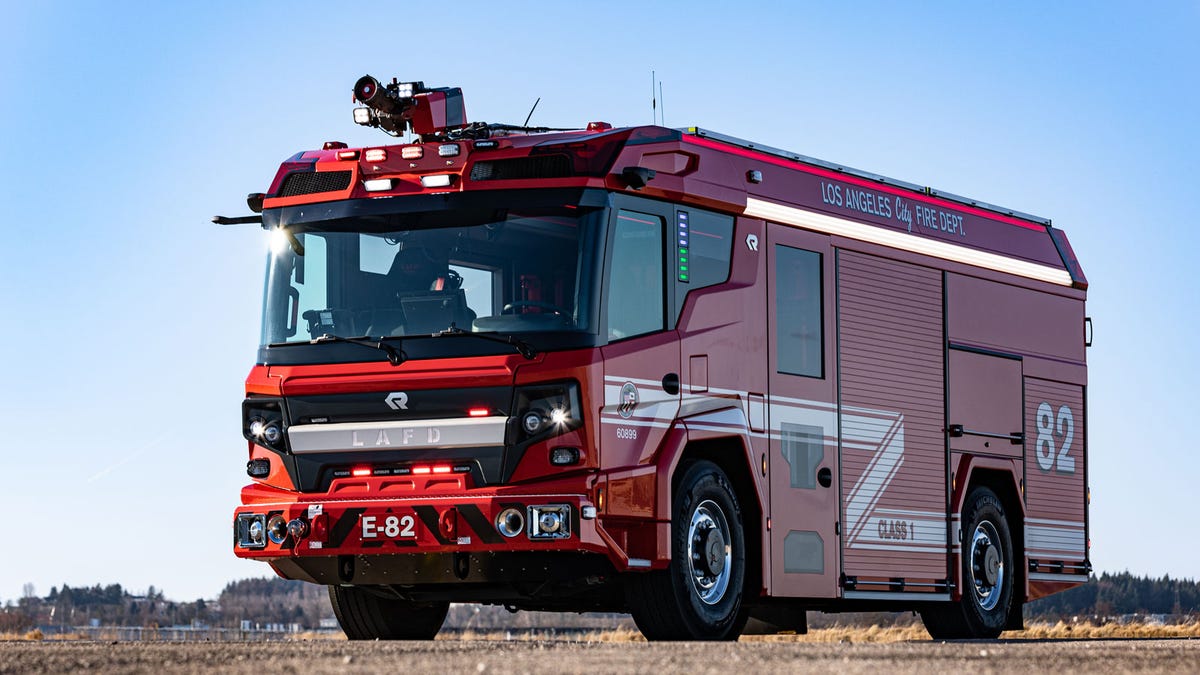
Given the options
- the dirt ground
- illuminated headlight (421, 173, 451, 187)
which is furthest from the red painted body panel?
illuminated headlight (421, 173, 451, 187)

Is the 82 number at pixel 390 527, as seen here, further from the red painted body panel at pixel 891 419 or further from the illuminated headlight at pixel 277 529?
the red painted body panel at pixel 891 419

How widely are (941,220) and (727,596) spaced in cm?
527

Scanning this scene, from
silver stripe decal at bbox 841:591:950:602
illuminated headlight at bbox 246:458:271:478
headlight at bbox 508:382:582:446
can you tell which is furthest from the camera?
silver stripe decal at bbox 841:591:950:602

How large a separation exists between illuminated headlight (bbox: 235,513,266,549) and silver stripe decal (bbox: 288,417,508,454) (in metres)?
0.57

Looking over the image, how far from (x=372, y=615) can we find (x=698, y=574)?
9.57 ft

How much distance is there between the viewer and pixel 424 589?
1430 centimetres

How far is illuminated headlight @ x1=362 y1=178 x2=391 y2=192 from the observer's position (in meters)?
14.0

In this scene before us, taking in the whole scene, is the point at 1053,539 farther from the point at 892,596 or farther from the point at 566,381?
the point at 566,381

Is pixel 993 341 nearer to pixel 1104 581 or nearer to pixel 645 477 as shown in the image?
pixel 645 477

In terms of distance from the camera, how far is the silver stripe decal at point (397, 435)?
13.1 metres

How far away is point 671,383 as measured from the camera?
1372cm

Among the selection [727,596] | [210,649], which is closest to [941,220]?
[727,596]

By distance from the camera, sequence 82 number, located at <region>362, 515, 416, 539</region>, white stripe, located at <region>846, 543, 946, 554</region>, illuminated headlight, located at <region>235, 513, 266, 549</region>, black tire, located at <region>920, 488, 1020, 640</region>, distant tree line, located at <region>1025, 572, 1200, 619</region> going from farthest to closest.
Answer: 1. distant tree line, located at <region>1025, 572, 1200, 619</region>
2. black tire, located at <region>920, 488, 1020, 640</region>
3. white stripe, located at <region>846, 543, 946, 554</region>
4. illuminated headlight, located at <region>235, 513, 266, 549</region>
5. 82 number, located at <region>362, 515, 416, 539</region>

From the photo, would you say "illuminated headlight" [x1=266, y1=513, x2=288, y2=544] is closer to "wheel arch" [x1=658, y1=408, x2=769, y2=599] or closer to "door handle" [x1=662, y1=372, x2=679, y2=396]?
"door handle" [x1=662, y1=372, x2=679, y2=396]
